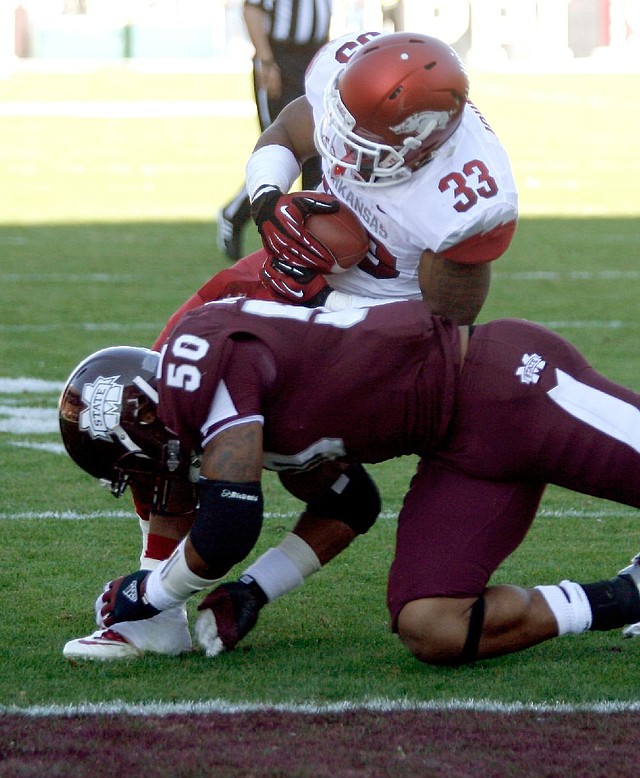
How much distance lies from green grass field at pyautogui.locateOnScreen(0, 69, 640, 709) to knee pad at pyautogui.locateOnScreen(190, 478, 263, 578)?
0.26 meters

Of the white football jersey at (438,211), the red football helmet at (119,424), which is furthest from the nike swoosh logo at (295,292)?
the red football helmet at (119,424)

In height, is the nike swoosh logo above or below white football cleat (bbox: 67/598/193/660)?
above

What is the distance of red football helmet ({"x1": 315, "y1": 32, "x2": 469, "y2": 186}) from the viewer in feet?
10.4

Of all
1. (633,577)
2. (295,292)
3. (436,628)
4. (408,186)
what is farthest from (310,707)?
(408,186)

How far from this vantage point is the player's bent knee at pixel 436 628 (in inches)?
112

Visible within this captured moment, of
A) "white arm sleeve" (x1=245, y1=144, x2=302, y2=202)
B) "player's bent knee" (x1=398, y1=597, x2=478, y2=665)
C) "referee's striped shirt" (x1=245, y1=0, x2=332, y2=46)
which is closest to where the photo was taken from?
"player's bent knee" (x1=398, y1=597, x2=478, y2=665)

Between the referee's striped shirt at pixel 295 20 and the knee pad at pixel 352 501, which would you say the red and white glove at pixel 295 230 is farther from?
the referee's striped shirt at pixel 295 20

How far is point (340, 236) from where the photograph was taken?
3.27 metres

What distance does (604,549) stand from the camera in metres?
3.78

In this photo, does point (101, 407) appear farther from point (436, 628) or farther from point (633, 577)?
point (633, 577)

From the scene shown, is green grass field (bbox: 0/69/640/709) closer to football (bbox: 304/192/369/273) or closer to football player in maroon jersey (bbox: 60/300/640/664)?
football player in maroon jersey (bbox: 60/300/640/664)

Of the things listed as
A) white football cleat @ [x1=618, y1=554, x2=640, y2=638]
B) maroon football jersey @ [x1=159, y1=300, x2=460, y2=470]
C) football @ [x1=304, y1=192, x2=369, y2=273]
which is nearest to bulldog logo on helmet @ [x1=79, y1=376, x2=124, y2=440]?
maroon football jersey @ [x1=159, y1=300, x2=460, y2=470]

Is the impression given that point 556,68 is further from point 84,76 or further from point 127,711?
point 127,711

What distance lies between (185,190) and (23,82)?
41.6 ft
